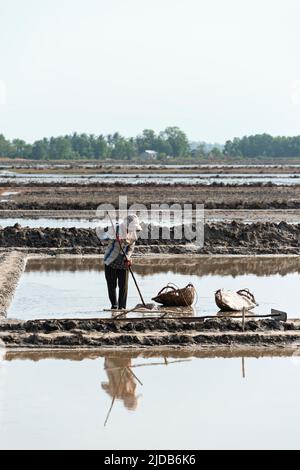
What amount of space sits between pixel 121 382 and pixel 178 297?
4.07 metres

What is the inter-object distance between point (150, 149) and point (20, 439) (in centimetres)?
14647

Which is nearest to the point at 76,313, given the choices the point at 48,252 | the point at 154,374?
the point at 154,374

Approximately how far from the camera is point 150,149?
153875 millimetres

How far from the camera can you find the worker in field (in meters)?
13.4

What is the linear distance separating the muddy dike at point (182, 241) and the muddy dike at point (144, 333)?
8065 millimetres

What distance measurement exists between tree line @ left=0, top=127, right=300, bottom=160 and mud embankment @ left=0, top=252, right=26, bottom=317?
4988 inches

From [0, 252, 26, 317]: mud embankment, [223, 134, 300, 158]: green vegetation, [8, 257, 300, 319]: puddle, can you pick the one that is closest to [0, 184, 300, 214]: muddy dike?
[0, 252, 26, 317]: mud embankment

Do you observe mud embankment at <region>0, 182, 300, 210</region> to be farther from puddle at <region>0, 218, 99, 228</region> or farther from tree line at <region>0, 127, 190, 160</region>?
tree line at <region>0, 127, 190, 160</region>

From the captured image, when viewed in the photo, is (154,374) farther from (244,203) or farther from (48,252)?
(244,203)

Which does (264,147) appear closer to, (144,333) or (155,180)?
(155,180)

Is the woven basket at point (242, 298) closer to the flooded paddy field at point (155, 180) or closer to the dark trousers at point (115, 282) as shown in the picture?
the dark trousers at point (115, 282)

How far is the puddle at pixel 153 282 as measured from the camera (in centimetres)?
1383

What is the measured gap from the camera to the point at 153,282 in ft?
53.6

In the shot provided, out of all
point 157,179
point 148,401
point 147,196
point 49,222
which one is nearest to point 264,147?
point 157,179
